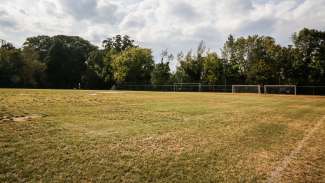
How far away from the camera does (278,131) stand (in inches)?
423

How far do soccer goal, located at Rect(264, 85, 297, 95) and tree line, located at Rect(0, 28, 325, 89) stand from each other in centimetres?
373

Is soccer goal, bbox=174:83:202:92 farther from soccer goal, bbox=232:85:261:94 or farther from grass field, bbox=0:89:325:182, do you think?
grass field, bbox=0:89:325:182

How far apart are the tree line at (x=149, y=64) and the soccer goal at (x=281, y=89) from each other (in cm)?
373

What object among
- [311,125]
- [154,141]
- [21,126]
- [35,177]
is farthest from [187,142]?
[311,125]

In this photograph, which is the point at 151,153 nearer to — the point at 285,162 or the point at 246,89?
the point at 285,162

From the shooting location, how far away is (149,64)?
240 ft

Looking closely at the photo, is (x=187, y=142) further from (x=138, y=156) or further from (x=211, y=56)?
(x=211, y=56)

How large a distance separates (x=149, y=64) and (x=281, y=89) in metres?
33.1

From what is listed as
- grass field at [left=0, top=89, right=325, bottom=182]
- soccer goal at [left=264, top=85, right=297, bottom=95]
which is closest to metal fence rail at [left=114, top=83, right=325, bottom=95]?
soccer goal at [left=264, top=85, right=297, bottom=95]

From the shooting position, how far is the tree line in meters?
54.2

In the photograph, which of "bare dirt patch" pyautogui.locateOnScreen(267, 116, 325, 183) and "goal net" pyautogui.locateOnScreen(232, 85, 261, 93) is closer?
"bare dirt patch" pyautogui.locateOnScreen(267, 116, 325, 183)

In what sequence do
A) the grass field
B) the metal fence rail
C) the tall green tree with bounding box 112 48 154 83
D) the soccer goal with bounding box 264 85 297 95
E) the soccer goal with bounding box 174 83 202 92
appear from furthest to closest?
the tall green tree with bounding box 112 48 154 83 < the soccer goal with bounding box 174 83 202 92 < the soccer goal with bounding box 264 85 297 95 < the metal fence rail < the grass field

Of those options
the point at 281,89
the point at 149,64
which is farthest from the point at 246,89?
the point at 149,64

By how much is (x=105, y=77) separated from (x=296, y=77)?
44887mm
